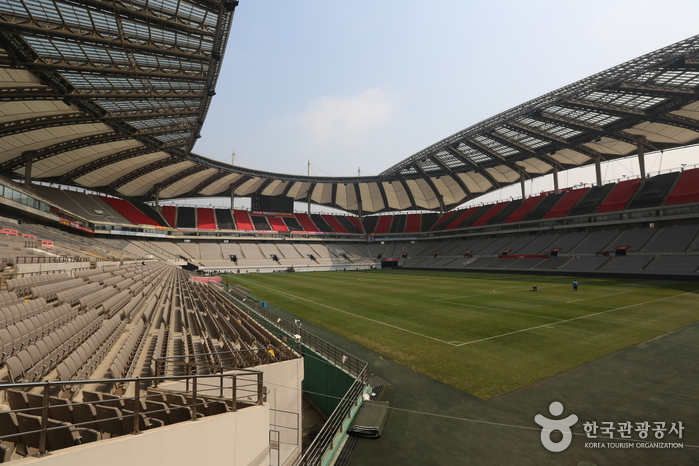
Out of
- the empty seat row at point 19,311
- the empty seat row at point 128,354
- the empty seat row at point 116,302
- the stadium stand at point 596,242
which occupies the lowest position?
the empty seat row at point 128,354

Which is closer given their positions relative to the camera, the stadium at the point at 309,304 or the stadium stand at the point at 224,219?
the stadium at the point at 309,304

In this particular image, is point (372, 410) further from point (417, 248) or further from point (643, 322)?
point (417, 248)

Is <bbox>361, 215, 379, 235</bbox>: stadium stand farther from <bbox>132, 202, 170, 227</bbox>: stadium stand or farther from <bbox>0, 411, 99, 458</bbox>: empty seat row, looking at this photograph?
<bbox>0, 411, 99, 458</bbox>: empty seat row

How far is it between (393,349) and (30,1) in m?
26.5

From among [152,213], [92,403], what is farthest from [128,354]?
[152,213]

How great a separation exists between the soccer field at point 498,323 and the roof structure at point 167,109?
20.7 meters

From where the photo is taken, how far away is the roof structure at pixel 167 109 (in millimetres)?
20172

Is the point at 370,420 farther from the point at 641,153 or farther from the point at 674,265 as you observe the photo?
the point at 641,153

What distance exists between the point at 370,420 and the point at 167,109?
114 feet

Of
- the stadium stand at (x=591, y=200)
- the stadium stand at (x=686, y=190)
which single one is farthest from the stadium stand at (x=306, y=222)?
the stadium stand at (x=686, y=190)

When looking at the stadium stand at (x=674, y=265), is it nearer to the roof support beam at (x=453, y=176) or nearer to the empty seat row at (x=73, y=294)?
the roof support beam at (x=453, y=176)

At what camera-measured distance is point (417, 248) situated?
83812 mm

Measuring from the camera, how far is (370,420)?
8.66 meters

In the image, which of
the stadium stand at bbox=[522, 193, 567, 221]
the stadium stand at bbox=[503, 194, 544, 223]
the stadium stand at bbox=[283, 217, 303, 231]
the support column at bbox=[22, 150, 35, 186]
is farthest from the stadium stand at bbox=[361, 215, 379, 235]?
the support column at bbox=[22, 150, 35, 186]
